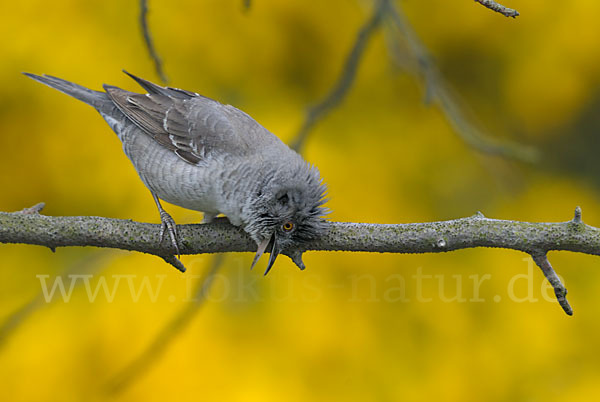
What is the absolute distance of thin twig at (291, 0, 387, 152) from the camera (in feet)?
13.1

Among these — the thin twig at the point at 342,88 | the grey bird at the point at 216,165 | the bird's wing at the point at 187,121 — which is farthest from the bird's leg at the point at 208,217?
the thin twig at the point at 342,88

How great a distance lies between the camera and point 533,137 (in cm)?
632

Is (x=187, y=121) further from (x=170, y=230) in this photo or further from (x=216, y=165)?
(x=170, y=230)

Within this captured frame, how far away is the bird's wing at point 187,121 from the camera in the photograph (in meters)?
3.68

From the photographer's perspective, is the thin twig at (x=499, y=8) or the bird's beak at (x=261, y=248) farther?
the bird's beak at (x=261, y=248)

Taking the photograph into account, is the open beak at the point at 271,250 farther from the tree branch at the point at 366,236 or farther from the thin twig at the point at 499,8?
the thin twig at the point at 499,8

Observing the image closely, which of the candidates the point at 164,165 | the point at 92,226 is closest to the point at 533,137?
the point at 164,165

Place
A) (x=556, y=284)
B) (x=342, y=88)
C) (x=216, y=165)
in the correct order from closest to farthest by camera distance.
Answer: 1. (x=556, y=284)
2. (x=216, y=165)
3. (x=342, y=88)

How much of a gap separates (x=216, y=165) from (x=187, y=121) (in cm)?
50

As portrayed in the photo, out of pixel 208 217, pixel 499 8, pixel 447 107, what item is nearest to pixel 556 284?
pixel 499 8

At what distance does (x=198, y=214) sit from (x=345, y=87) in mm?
1199

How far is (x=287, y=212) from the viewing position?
329cm

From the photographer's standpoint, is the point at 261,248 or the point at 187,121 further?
Result: the point at 187,121

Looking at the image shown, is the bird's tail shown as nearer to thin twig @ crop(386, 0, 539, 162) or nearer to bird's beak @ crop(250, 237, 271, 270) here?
bird's beak @ crop(250, 237, 271, 270)
